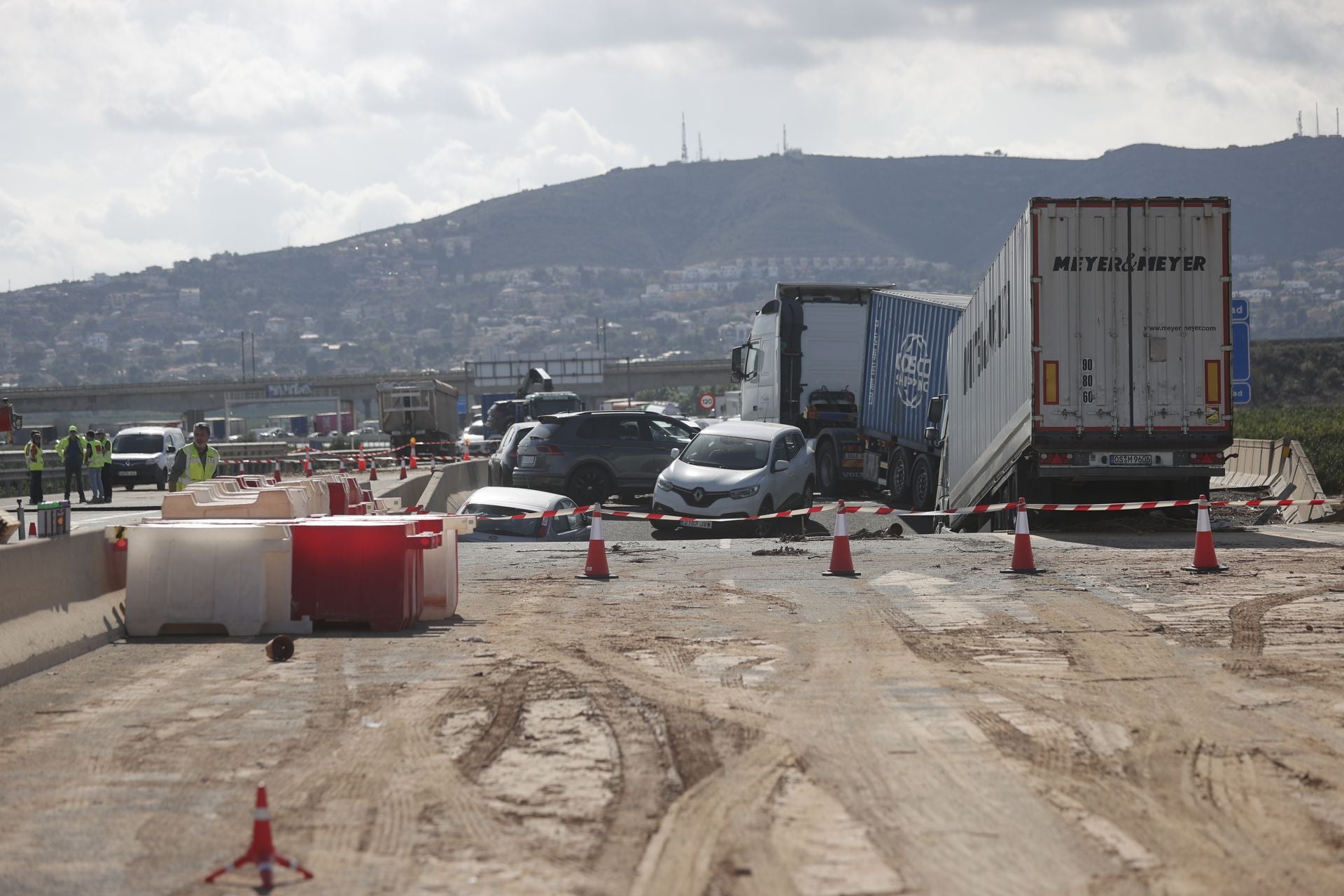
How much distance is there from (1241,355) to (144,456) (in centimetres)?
2813

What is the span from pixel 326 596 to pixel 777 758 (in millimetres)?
5352

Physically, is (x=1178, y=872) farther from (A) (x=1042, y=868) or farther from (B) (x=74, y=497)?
(B) (x=74, y=497)

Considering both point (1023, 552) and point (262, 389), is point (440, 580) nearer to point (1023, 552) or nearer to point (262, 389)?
point (1023, 552)

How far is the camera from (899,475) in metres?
29.3

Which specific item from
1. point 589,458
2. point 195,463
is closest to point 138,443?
point 589,458

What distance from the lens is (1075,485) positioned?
792 inches

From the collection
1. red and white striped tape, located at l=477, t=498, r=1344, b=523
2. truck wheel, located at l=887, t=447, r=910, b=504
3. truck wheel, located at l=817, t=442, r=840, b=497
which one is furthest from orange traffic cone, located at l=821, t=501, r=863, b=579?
truck wheel, located at l=817, t=442, r=840, b=497

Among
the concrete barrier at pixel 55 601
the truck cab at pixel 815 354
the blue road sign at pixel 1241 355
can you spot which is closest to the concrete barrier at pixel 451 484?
the truck cab at pixel 815 354

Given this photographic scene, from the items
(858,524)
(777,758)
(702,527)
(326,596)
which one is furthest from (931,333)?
(777,758)

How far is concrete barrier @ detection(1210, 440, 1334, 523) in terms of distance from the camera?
23.1 m

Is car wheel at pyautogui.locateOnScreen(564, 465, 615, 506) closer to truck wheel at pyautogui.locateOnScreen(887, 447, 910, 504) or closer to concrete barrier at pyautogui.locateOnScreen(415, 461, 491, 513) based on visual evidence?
concrete barrier at pyautogui.locateOnScreen(415, 461, 491, 513)

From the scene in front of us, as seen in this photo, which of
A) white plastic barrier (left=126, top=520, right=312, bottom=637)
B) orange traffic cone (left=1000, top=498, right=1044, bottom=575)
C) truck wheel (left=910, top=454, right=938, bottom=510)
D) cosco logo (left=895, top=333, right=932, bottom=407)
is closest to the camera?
white plastic barrier (left=126, top=520, right=312, bottom=637)

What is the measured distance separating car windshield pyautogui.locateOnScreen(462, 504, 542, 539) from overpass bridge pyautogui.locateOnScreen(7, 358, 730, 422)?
4341 inches

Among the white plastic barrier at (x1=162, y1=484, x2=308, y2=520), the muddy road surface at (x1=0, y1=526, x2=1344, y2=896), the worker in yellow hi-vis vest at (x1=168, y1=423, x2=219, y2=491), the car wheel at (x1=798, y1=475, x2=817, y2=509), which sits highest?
the worker in yellow hi-vis vest at (x1=168, y1=423, x2=219, y2=491)
